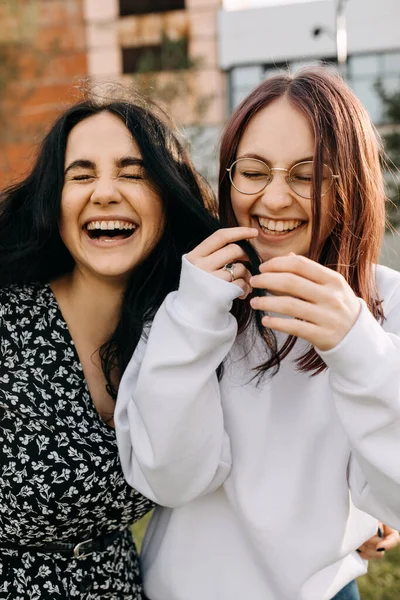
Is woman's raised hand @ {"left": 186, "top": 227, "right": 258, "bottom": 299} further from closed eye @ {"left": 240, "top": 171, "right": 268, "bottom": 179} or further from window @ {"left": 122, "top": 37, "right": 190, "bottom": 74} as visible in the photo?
window @ {"left": 122, "top": 37, "right": 190, "bottom": 74}

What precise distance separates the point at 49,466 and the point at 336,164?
1088mm

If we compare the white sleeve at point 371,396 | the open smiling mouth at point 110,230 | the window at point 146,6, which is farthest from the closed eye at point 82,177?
the window at point 146,6

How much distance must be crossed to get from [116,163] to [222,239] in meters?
0.49

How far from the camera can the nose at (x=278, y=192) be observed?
170 centimetres

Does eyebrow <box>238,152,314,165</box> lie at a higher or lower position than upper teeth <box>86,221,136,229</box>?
higher

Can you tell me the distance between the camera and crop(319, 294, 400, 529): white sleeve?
4.59ft

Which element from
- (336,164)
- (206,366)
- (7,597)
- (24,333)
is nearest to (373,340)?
(206,366)

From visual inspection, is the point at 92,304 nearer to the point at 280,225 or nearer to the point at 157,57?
the point at 280,225

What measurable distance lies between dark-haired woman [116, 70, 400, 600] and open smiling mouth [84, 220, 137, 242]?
292 millimetres

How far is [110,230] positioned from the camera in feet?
6.94

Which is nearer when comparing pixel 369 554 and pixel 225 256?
pixel 225 256

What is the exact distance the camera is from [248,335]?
1890 mm

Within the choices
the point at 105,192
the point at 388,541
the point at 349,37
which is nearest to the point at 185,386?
the point at 105,192

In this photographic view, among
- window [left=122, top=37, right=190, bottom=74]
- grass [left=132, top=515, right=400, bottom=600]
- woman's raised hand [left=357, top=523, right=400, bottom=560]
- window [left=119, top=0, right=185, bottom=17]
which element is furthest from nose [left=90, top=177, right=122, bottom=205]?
window [left=119, top=0, right=185, bottom=17]
